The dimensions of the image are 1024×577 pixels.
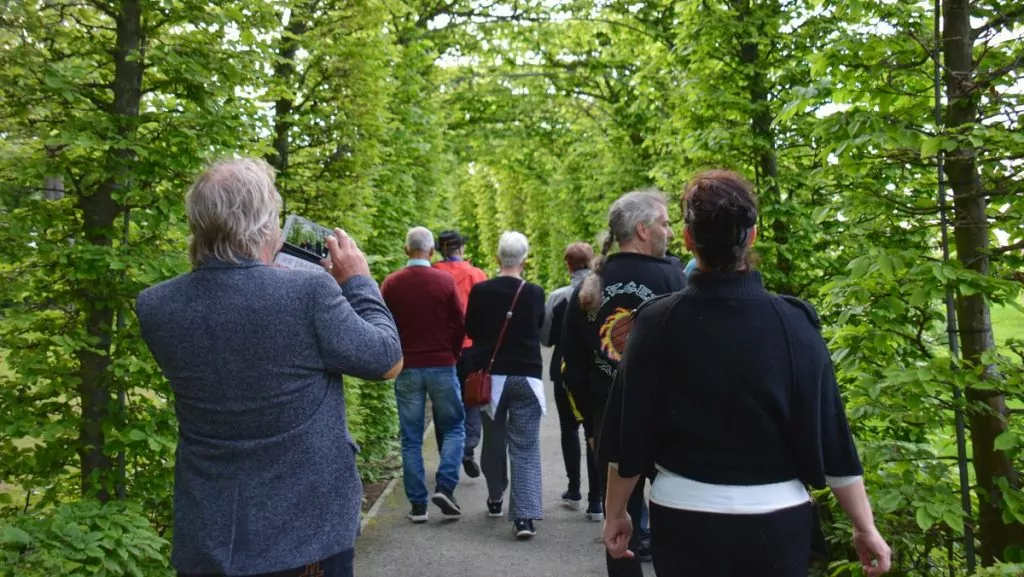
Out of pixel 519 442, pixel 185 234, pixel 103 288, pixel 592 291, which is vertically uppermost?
pixel 185 234

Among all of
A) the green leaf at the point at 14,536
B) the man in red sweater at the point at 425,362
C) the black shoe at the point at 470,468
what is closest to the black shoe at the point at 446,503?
the man in red sweater at the point at 425,362

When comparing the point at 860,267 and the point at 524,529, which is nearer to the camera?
the point at 860,267

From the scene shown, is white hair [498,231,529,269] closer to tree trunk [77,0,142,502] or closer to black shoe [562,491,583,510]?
black shoe [562,491,583,510]

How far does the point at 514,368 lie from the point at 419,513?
1.52 metres

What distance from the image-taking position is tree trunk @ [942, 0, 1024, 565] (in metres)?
4.07

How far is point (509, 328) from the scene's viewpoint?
24.0 ft

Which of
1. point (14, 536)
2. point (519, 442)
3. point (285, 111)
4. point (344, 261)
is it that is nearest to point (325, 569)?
point (344, 261)

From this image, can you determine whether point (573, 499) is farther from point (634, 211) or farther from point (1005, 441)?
point (1005, 441)

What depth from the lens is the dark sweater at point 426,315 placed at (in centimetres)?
761

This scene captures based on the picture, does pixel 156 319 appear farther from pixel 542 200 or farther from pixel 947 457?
pixel 542 200

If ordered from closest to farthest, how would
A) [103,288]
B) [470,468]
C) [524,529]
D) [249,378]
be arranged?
[249,378] → [103,288] → [524,529] → [470,468]

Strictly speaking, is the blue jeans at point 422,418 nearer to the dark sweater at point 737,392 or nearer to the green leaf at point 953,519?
the green leaf at point 953,519

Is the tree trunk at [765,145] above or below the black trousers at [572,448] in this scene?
above

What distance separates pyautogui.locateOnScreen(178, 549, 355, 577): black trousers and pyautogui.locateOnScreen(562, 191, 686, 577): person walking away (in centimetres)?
232
